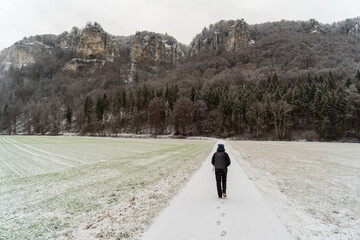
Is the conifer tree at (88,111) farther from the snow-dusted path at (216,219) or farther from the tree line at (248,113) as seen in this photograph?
the snow-dusted path at (216,219)

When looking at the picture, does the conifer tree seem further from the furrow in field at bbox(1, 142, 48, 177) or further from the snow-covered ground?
the snow-covered ground

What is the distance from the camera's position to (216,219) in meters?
5.84

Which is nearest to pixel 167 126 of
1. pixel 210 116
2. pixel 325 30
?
pixel 210 116

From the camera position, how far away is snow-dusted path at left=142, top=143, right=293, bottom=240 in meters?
4.88

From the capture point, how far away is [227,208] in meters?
6.75

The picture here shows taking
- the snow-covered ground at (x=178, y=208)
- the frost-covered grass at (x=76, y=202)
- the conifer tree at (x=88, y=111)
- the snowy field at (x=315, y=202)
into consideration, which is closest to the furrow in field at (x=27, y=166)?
the frost-covered grass at (x=76, y=202)

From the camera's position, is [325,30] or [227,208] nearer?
[227,208]

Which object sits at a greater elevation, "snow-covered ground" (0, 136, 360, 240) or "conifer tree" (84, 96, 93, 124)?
"conifer tree" (84, 96, 93, 124)

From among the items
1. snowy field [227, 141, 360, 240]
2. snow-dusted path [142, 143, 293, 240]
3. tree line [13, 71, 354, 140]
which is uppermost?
tree line [13, 71, 354, 140]

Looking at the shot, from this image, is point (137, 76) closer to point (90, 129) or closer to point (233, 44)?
point (90, 129)

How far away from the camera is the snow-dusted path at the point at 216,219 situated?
16.0ft

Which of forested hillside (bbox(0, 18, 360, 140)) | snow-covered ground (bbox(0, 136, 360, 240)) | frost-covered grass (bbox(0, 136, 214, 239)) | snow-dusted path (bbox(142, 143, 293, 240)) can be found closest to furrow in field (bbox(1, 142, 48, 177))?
frost-covered grass (bbox(0, 136, 214, 239))

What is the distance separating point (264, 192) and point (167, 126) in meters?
72.9

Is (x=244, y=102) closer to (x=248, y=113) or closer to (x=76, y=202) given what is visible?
(x=248, y=113)
